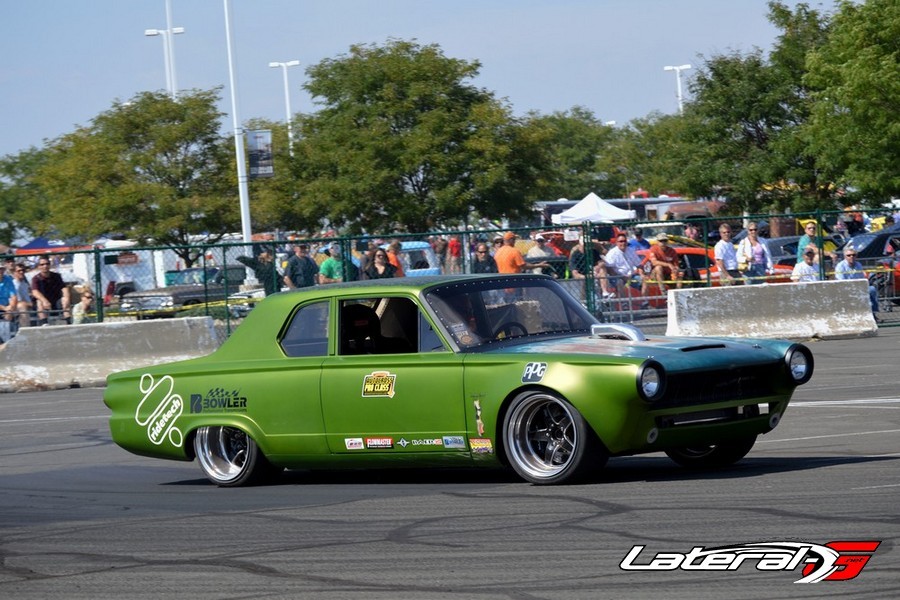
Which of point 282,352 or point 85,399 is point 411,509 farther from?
point 85,399

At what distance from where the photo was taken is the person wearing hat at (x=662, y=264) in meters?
21.5

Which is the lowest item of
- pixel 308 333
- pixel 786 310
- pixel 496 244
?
pixel 786 310

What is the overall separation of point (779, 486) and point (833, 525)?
1.32m

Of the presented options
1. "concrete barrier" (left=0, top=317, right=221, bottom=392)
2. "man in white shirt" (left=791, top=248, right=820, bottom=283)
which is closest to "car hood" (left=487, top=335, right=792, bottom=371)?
"concrete barrier" (left=0, top=317, right=221, bottom=392)

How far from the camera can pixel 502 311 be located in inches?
348

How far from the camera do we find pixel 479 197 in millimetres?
42875

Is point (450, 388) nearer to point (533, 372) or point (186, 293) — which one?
point (533, 372)

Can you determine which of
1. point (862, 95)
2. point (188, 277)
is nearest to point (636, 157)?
point (862, 95)

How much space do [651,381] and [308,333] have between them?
2550 mm

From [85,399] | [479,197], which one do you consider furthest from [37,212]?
[85,399]

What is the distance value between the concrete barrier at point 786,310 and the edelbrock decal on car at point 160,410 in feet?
39.1

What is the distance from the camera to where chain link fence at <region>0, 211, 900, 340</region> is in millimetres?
20844

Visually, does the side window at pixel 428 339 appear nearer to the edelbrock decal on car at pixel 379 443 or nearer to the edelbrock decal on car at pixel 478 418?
the edelbrock decal on car at pixel 478 418

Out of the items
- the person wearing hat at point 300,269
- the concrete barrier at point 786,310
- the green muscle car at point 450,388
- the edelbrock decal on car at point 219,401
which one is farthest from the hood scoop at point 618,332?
the person wearing hat at point 300,269
